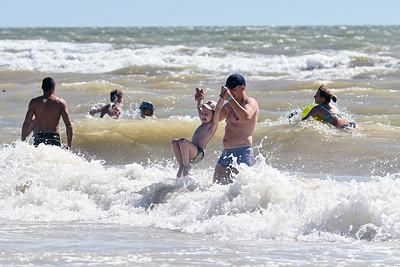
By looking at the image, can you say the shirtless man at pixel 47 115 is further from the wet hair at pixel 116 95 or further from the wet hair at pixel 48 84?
the wet hair at pixel 116 95

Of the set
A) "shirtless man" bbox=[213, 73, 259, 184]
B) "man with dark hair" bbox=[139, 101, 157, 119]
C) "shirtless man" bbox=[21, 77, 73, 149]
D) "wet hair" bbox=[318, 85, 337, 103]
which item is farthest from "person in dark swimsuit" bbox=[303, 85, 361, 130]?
"shirtless man" bbox=[21, 77, 73, 149]

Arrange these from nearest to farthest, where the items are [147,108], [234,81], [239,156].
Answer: [234,81] → [239,156] → [147,108]

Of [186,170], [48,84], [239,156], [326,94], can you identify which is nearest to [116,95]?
[48,84]

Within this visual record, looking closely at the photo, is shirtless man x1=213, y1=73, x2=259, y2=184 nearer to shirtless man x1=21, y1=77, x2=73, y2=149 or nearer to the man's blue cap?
the man's blue cap

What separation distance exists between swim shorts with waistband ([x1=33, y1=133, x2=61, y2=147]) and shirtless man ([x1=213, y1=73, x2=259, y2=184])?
2.76 meters

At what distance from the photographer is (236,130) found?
573 cm

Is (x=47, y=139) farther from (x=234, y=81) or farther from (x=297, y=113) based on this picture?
(x=297, y=113)

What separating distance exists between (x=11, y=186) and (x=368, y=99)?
11.0m

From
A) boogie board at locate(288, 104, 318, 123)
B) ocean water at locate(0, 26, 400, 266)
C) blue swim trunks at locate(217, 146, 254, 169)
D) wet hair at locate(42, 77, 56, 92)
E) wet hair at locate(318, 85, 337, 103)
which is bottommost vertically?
ocean water at locate(0, 26, 400, 266)

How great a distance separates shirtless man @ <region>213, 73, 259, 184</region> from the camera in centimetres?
559

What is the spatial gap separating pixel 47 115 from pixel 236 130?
301 centimetres

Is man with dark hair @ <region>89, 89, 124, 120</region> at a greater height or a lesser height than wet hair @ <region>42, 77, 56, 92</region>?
lesser

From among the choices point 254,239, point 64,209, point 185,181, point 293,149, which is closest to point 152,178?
point 185,181

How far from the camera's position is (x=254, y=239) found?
15.1 feet
